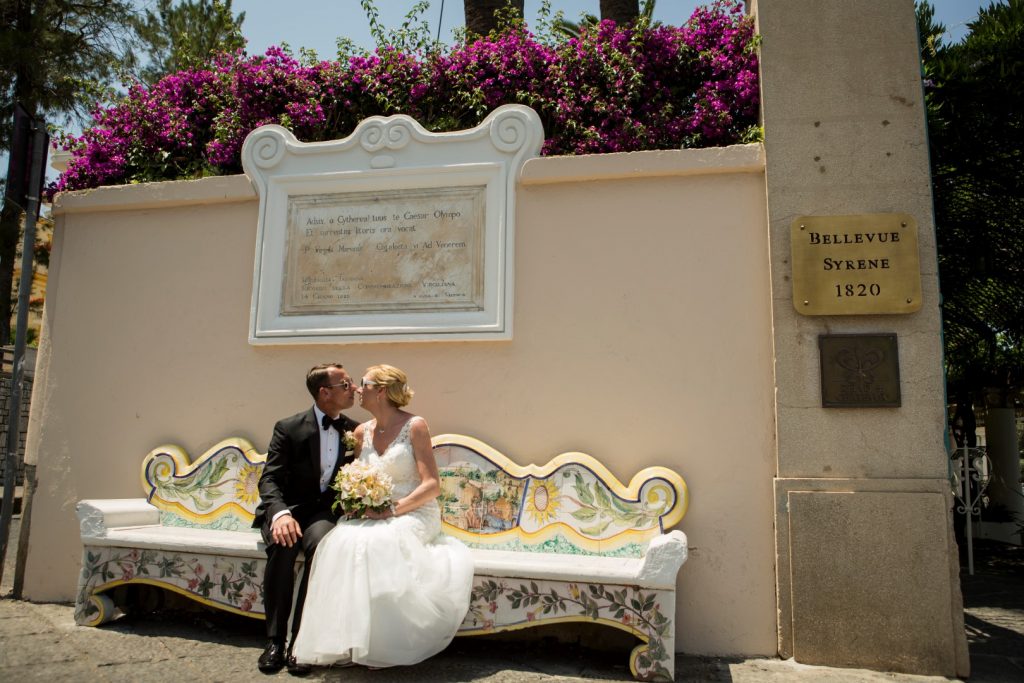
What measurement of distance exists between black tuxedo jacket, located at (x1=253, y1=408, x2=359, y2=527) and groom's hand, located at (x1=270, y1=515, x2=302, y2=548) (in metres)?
0.23

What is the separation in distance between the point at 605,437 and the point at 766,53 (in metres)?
2.53

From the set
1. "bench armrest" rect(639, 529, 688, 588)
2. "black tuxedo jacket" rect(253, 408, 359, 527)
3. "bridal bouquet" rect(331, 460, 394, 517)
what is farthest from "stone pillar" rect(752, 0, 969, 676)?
"black tuxedo jacket" rect(253, 408, 359, 527)

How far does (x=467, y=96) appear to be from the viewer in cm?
566

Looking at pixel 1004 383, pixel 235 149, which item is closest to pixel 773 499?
pixel 235 149

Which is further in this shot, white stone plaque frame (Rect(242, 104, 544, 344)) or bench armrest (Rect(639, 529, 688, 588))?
white stone plaque frame (Rect(242, 104, 544, 344))

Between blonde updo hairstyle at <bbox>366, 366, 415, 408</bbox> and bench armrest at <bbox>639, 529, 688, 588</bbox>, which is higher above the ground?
blonde updo hairstyle at <bbox>366, 366, 415, 408</bbox>

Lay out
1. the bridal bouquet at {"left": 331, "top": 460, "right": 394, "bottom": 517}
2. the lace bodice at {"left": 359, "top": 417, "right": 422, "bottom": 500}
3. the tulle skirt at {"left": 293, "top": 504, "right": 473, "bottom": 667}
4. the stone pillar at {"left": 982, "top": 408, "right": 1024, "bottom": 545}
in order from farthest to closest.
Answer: the stone pillar at {"left": 982, "top": 408, "right": 1024, "bottom": 545}, the lace bodice at {"left": 359, "top": 417, "right": 422, "bottom": 500}, the bridal bouquet at {"left": 331, "top": 460, "right": 394, "bottom": 517}, the tulle skirt at {"left": 293, "top": 504, "right": 473, "bottom": 667}

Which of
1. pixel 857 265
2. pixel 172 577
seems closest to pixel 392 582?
pixel 172 577

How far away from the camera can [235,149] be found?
586cm

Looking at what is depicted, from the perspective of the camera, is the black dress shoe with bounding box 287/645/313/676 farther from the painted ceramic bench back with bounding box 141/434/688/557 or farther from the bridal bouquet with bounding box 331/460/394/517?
the painted ceramic bench back with bounding box 141/434/688/557

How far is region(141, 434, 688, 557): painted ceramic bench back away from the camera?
4.16 meters

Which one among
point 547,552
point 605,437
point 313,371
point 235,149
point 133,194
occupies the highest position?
point 235,149

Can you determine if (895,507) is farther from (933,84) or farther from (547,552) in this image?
(933,84)

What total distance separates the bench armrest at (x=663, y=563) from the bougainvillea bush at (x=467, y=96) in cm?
282
